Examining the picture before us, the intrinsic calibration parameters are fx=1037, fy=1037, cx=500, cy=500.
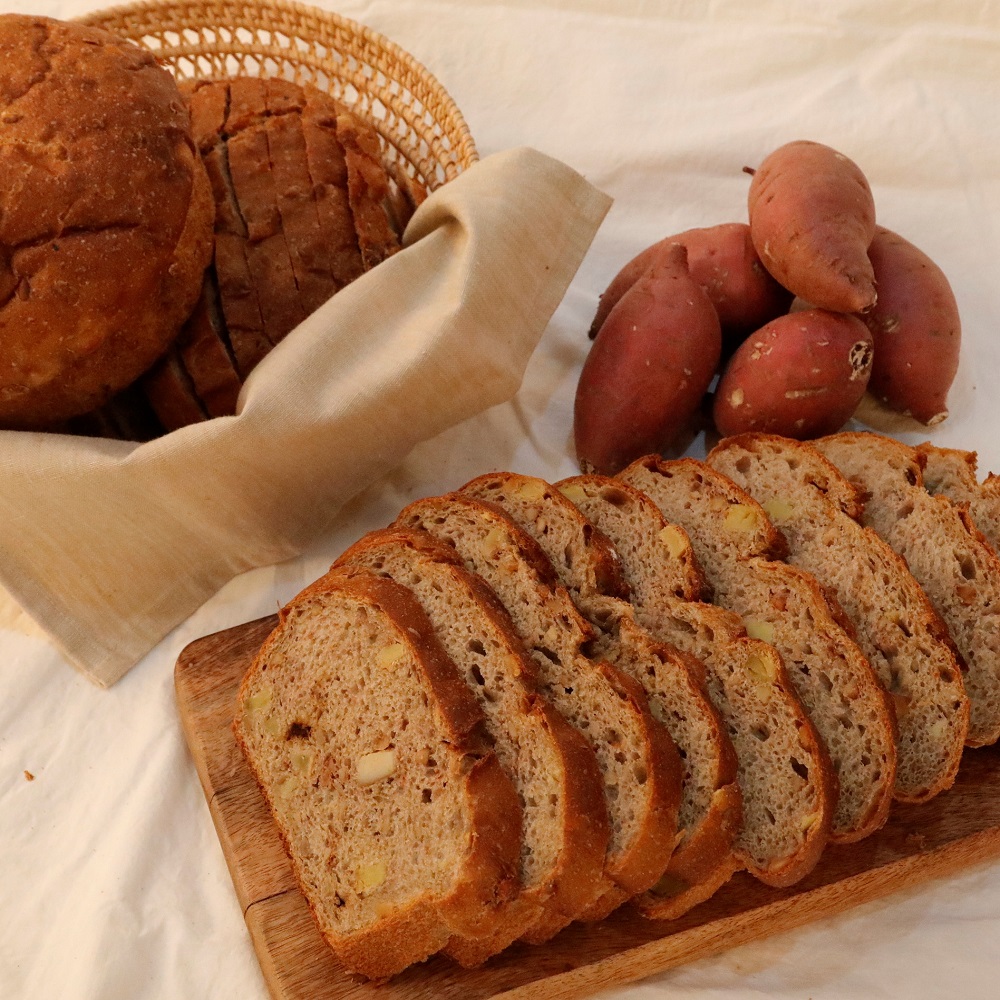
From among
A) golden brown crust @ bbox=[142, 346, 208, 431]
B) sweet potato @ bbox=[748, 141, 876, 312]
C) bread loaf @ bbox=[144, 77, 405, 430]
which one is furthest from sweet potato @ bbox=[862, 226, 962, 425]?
golden brown crust @ bbox=[142, 346, 208, 431]

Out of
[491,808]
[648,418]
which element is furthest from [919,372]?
[491,808]

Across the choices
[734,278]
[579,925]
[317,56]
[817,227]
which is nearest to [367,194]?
[317,56]

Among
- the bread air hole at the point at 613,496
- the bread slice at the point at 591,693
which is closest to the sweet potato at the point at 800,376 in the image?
the bread air hole at the point at 613,496

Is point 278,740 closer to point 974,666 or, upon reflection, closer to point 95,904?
point 95,904

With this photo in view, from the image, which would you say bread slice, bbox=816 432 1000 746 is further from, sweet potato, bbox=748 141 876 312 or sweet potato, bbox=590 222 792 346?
sweet potato, bbox=590 222 792 346

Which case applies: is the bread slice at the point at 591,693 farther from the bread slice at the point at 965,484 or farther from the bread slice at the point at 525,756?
the bread slice at the point at 965,484

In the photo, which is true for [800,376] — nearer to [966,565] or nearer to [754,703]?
[966,565]

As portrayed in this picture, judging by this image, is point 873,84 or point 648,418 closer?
point 648,418
